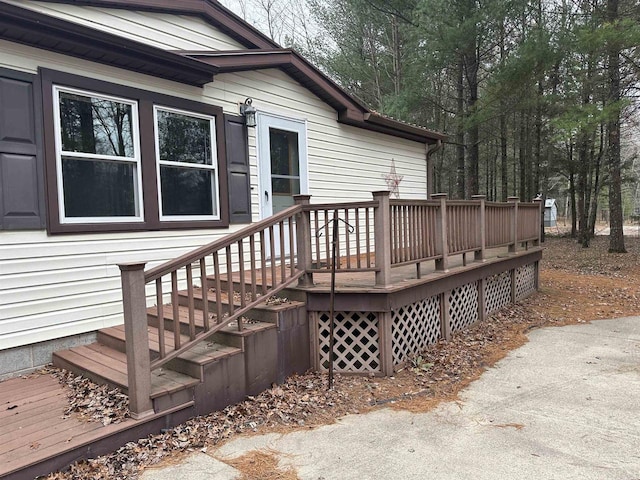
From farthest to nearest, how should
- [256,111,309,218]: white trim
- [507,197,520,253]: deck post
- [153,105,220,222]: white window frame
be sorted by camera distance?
1. [507,197,520,253]: deck post
2. [256,111,309,218]: white trim
3. [153,105,220,222]: white window frame

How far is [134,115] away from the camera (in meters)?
4.63

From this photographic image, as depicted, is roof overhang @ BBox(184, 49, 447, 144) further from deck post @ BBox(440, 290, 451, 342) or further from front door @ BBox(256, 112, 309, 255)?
deck post @ BBox(440, 290, 451, 342)

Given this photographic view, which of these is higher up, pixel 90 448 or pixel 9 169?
pixel 9 169

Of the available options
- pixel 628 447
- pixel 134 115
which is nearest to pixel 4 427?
pixel 134 115

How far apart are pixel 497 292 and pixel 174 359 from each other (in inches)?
215

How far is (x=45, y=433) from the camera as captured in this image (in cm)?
282

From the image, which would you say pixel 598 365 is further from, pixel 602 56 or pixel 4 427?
pixel 602 56

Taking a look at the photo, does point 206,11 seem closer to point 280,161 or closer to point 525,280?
point 280,161

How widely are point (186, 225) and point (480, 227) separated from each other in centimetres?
414

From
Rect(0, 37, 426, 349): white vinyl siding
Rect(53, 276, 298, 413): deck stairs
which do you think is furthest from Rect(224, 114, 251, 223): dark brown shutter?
Rect(53, 276, 298, 413): deck stairs

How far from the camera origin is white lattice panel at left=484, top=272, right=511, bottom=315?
677cm

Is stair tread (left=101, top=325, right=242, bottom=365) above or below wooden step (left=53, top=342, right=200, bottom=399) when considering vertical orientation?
above

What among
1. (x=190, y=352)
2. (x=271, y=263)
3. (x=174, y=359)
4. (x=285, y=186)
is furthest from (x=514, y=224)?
(x=174, y=359)

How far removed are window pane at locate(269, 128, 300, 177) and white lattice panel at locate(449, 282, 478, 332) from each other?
302 cm
